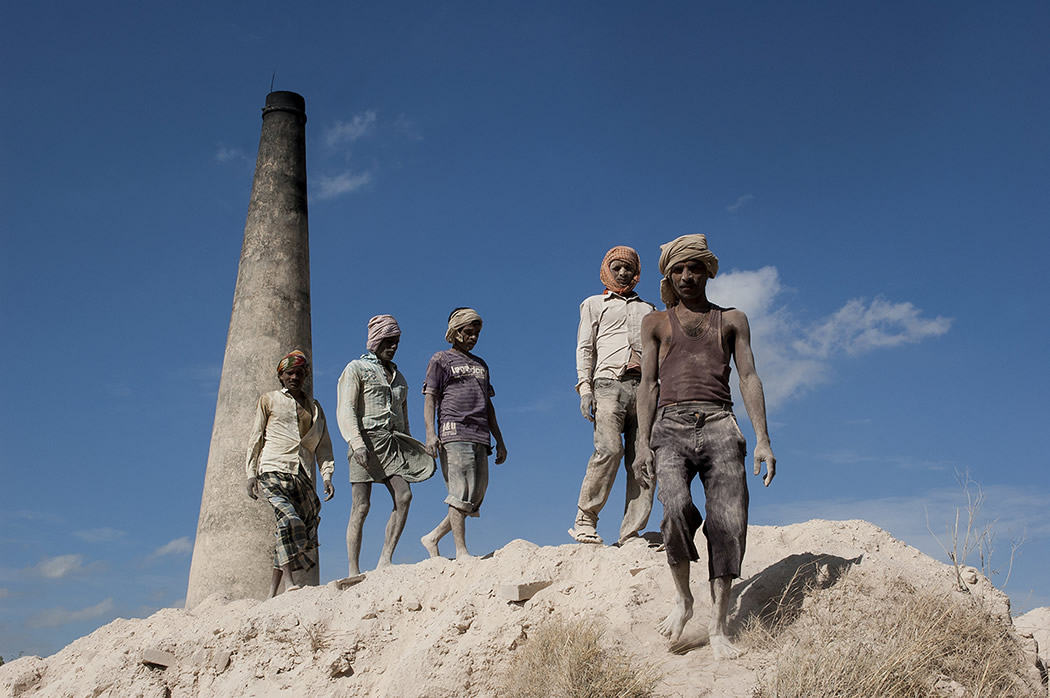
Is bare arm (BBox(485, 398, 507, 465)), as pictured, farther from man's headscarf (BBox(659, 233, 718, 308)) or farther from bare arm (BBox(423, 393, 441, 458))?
man's headscarf (BBox(659, 233, 718, 308))

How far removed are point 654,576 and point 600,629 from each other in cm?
76

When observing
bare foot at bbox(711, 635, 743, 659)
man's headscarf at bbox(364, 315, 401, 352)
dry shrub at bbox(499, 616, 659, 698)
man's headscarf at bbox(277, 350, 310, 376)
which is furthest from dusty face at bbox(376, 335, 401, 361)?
bare foot at bbox(711, 635, 743, 659)

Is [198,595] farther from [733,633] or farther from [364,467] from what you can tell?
[733,633]

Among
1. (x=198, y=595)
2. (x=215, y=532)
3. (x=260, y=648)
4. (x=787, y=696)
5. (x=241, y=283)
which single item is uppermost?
(x=241, y=283)

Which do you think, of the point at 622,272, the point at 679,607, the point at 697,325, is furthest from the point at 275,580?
the point at 697,325

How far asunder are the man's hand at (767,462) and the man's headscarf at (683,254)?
106 cm

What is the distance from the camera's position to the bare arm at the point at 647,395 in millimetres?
5320

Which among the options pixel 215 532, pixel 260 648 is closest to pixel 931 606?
pixel 260 648

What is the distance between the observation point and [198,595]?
10.1 m

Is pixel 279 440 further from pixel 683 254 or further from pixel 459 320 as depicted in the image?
pixel 683 254

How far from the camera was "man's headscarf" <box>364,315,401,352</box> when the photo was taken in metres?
7.97

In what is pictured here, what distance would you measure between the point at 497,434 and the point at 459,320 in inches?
37.5

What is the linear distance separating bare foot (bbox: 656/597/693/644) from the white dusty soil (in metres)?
0.08

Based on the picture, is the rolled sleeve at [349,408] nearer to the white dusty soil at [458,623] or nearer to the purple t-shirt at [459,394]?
the purple t-shirt at [459,394]
